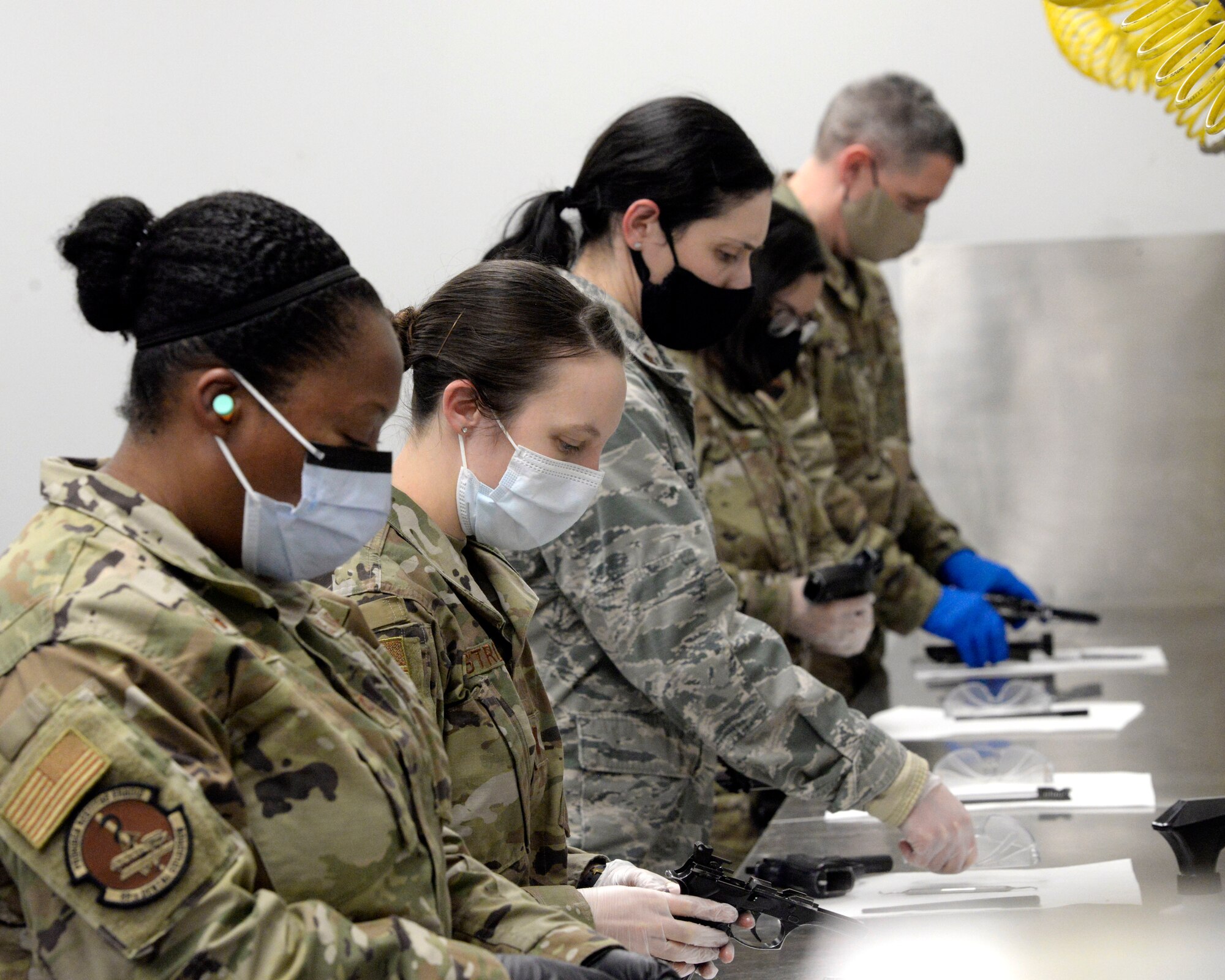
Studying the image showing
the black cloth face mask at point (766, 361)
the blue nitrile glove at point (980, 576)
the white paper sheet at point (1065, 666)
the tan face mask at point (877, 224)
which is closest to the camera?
the black cloth face mask at point (766, 361)

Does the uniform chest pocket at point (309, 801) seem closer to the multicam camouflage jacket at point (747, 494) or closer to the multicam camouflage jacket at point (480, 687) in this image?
the multicam camouflage jacket at point (480, 687)

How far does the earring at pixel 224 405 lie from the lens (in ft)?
2.76

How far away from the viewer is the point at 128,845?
721 mm

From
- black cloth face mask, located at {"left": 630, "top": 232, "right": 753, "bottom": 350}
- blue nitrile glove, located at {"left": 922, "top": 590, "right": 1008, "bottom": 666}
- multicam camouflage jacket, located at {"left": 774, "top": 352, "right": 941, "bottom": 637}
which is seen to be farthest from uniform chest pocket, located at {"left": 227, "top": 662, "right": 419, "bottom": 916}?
blue nitrile glove, located at {"left": 922, "top": 590, "right": 1008, "bottom": 666}

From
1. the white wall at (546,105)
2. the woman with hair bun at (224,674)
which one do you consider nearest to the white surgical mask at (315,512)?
the woman with hair bun at (224,674)

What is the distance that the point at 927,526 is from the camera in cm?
338

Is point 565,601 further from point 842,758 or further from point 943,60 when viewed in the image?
point 943,60

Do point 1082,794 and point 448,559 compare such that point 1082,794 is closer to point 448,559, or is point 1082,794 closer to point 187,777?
point 448,559

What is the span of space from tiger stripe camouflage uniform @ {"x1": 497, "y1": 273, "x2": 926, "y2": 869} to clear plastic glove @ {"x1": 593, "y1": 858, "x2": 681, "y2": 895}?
33 cm

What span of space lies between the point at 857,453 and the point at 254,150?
178cm

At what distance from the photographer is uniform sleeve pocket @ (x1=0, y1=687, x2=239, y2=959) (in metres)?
0.71

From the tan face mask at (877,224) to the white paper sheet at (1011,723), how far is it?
44.6 inches

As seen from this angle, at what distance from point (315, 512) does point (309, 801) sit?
0.63ft

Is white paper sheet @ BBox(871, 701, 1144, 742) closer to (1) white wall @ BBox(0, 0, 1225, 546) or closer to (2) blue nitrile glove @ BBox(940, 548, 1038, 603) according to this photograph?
(2) blue nitrile glove @ BBox(940, 548, 1038, 603)
